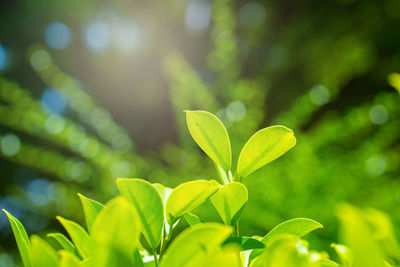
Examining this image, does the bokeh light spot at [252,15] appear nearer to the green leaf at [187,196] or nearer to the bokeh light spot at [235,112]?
the bokeh light spot at [235,112]

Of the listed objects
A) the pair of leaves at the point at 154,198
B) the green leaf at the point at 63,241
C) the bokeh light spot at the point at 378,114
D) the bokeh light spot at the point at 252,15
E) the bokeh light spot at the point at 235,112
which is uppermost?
the bokeh light spot at the point at 252,15

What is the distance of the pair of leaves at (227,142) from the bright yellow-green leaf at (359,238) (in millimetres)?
84

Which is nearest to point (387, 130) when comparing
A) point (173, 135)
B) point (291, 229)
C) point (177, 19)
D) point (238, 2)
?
point (291, 229)

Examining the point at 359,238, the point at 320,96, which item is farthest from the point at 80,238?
the point at 320,96

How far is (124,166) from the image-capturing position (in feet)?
3.87

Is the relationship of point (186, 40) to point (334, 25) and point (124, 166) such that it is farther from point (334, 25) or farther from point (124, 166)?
point (124, 166)

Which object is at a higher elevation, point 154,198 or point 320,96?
point 154,198

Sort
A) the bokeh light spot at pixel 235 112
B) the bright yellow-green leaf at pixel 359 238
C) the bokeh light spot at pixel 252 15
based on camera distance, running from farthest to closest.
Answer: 1. the bokeh light spot at pixel 252 15
2. the bokeh light spot at pixel 235 112
3. the bright yellow-green leaf at pixel 359 238

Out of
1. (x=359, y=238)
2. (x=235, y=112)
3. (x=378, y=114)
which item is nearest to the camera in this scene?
(x=359, y=238)

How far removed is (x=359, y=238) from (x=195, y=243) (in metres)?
0.05

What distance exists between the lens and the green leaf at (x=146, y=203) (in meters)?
0.14

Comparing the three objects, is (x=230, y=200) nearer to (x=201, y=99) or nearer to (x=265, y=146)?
(x=265, y=146)

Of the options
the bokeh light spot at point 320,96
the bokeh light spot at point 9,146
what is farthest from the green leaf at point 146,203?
the bokeh light spot at point 9,146

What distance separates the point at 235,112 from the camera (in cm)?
128
